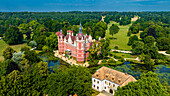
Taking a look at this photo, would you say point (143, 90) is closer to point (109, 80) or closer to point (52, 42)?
point (109, 80)

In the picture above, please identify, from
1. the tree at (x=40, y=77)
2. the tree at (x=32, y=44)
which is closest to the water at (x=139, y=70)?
the tree at (x=40, y=77)

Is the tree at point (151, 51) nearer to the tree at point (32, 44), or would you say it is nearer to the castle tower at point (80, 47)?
the castle tower at point (80, 47)

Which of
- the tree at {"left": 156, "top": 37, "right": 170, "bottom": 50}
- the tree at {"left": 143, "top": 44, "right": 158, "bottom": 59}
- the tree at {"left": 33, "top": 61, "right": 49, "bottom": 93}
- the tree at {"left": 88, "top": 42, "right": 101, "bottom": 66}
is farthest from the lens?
the tree at {"left": 156, "top": 37, "right": 170, "bottom": 50}

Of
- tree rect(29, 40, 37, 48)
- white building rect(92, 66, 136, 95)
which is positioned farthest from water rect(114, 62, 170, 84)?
tree rect(29, 40, 37, 48)

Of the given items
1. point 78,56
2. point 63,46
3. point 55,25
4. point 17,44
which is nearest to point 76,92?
point 78,56

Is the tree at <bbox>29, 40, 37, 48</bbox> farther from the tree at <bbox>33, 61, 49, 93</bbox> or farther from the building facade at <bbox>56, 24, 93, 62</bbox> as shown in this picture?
the tree at <bbox>33, 61, 49, 93</bbox>

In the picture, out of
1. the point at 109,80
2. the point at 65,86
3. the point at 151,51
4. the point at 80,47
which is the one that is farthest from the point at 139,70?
the point at 65,86

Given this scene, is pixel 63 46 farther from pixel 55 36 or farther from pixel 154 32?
pixel 154 32

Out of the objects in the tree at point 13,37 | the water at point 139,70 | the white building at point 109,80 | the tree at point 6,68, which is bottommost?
the water at point 139,70
